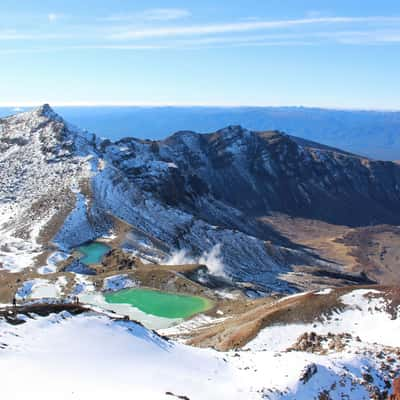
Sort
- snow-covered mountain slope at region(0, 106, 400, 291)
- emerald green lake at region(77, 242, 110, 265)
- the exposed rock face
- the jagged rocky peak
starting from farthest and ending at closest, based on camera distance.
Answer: the jagged rocky peak
snow-covered mountain slope at region(0, 106, 400, 291)
emerald green lake at region(77, 242, 110, 265)
the exposed rock face

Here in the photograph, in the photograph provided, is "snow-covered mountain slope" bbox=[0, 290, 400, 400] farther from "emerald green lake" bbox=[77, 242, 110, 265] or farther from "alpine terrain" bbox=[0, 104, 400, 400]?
"emerald green lake" bbox=[77, 242, 110, 265]

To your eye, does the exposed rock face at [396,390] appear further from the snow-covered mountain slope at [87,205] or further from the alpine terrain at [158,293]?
the snow-covered mountain slope at [87,205]

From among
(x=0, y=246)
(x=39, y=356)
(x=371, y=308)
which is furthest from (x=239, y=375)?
(x=0, y=246)

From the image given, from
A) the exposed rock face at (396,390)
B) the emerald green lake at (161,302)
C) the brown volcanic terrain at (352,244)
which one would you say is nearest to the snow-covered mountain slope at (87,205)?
the brown volcanic terrain at (352,244)

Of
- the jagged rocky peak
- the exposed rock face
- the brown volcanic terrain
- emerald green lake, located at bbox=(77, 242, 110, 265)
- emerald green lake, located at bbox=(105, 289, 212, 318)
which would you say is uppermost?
the jagged rocky peak

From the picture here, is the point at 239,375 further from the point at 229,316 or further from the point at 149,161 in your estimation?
the point at 149,161

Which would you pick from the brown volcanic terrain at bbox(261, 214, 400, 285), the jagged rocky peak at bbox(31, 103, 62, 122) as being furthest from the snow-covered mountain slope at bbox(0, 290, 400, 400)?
the jagged rocky peak at bbox(31, 103, 62, 122)

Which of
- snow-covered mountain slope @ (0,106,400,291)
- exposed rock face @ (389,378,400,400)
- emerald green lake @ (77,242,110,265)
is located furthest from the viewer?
snow-covered mountain slope @ (0,106,400,291)

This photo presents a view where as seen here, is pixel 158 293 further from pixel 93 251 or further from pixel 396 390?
pixel 396 390
